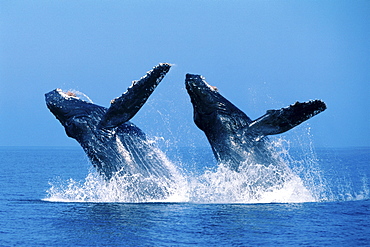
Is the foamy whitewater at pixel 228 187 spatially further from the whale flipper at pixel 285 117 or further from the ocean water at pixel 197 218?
the whale flipper at pixel 285 117

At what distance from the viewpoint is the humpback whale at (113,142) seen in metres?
16.1

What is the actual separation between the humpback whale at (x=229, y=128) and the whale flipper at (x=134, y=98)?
1.17m

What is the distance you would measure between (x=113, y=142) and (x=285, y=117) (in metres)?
4.63

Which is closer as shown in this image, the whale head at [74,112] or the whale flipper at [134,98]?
the whale flipper at [134,98]

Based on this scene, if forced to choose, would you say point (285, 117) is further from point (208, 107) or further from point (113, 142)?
point (113, 142)

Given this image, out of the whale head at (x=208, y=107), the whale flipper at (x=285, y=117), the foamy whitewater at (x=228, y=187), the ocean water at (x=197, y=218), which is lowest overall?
the ocean water at (x=197, y=218)

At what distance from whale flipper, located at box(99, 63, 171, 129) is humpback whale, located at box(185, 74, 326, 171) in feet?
3.83

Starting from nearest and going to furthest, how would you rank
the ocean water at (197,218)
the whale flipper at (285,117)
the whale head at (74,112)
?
the ocean water at (197,218) → the whale flipper at (285,117) → the whale head at (74,112)

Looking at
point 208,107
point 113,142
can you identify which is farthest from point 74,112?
point 208,107

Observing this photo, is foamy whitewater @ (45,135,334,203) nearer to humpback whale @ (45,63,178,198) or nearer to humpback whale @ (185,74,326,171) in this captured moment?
humpback whale @ (45,63,178,198)

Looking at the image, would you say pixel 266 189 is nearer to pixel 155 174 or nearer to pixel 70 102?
pixel 155 174

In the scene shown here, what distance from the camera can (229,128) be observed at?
15.8 metres

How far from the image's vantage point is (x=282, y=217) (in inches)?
547

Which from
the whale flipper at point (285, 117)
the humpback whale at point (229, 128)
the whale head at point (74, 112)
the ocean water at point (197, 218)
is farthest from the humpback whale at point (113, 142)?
the whale flipper at point (285, 117)
